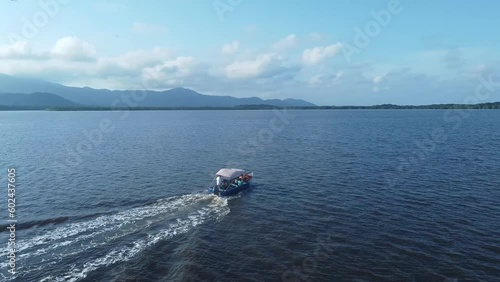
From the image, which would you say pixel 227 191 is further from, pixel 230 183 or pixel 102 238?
pixel 102 238

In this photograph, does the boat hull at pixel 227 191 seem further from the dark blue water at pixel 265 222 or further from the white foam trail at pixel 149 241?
the white foam trail at pixel 149 241

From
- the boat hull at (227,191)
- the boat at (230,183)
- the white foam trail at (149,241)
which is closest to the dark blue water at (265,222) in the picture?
the white foam trail at (149,241)

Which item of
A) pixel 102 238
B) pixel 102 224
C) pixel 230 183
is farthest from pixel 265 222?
pixel 102 224

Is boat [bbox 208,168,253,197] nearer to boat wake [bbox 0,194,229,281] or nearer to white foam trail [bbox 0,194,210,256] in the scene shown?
white foam trail [bbox 0,194,210,256]

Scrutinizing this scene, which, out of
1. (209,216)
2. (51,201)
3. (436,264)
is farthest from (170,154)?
(436,264)

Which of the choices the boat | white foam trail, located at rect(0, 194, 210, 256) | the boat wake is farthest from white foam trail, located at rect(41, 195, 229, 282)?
white foam trail, located at rect(0, 194, 210, 256)

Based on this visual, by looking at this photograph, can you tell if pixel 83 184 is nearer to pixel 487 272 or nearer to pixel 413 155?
pixel 487 272
